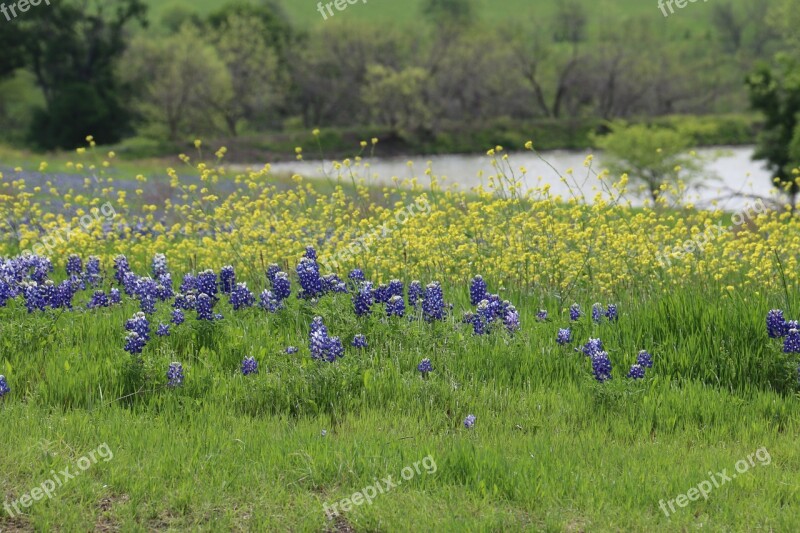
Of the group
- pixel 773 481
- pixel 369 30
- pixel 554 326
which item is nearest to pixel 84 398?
pixel 554 326

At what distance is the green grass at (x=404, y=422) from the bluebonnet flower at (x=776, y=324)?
11cm

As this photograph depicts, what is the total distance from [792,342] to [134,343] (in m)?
5.24

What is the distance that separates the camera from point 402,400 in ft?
22.0

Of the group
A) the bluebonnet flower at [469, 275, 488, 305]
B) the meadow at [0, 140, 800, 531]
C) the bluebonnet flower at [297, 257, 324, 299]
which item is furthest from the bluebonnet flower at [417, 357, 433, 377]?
the bluebonnet flower at [297, 257, 324, 299]

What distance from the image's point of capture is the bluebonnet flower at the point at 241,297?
26.4 feet

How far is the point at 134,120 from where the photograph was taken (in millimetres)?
72250

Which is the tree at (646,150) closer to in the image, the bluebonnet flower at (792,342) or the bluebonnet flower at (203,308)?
the bluebonnet flower at (792,342)

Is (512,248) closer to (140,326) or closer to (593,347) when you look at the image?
(593,347)

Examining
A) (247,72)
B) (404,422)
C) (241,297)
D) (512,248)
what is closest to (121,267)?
(241,297)

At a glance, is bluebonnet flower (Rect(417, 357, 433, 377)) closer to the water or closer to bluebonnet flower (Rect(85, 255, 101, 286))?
bluebonnet flower (Rect(85, 255, 101, 286))

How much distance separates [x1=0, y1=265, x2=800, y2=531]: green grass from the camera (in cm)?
528

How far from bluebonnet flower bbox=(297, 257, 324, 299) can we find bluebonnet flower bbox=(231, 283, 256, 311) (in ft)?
1.69

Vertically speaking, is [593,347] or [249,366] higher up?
[249,366]

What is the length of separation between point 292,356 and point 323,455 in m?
1.63
